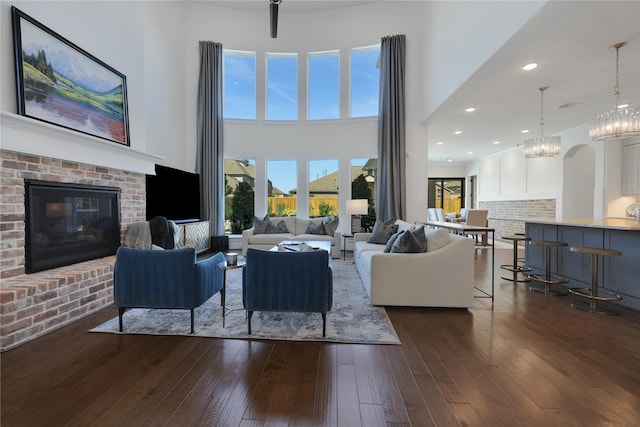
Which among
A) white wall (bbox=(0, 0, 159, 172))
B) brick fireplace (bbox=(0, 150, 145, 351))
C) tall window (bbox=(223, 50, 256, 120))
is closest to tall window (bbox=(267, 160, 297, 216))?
tall window (bbox=(223, 50, 256, 120))

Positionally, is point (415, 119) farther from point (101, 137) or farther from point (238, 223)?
point (101, 137)

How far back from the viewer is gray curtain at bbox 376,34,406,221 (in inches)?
253

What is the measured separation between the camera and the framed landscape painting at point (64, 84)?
2748 mm

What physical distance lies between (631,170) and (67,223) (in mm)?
9554

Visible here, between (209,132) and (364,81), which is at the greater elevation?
(364,81)

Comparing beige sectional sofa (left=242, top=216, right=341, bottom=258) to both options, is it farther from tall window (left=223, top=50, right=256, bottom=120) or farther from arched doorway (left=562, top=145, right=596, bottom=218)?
arched doorway (left=562, top=145, right=596, bottom=218)

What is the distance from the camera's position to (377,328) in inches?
104

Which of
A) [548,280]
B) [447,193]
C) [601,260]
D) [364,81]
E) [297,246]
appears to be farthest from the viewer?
[447,193]

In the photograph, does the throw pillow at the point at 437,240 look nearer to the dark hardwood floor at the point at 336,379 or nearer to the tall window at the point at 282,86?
the dark hardwood floor at the point at 336,379

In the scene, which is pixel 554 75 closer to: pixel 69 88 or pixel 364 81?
pixel 364 81

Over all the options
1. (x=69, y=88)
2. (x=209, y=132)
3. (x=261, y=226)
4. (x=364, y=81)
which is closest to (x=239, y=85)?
(x=209, y=132)

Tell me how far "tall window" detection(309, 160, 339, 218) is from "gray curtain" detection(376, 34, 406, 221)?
1.20 m

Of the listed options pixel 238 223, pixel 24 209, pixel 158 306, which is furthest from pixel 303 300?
pixel 238 223

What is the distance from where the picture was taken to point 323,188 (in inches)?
282
